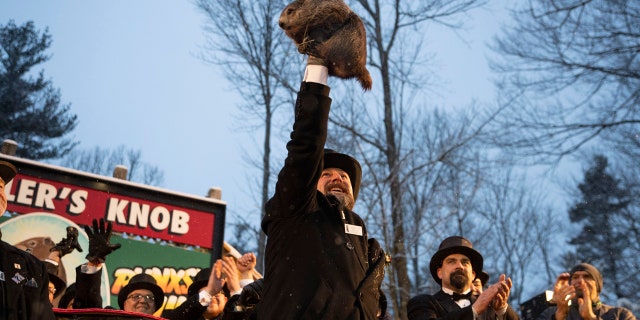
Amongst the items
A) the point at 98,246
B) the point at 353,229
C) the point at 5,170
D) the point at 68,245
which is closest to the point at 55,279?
the point at 68,245

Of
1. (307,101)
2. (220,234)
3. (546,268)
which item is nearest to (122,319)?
(307,101)

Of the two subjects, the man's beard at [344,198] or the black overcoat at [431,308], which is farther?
the black overcoat at [431,308]

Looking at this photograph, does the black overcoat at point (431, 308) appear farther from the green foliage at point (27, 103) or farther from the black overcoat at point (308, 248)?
the green foliage at point (27, 103)

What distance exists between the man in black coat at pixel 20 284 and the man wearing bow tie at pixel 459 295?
2.77 meters

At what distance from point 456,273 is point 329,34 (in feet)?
11.5

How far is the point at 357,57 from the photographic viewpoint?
3.47 m

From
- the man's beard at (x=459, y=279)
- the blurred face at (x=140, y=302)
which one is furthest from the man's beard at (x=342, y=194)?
the blurred face at (x=140, y=302)

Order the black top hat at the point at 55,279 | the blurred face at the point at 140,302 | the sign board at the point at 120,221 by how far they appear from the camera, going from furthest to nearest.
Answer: the sign board at the point at 120,221
the blurred face at the point at 140,302
the black top hat at the point at 55,279

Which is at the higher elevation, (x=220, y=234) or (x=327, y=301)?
(x=220, y=234)

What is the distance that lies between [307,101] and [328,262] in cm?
74

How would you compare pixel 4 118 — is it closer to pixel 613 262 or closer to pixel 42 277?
pixel 613 262

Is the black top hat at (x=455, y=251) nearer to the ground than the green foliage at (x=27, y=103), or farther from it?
nearer to the ground

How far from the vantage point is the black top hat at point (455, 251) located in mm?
6594

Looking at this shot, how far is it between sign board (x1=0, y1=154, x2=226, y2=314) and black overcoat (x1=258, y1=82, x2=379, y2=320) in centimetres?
649
